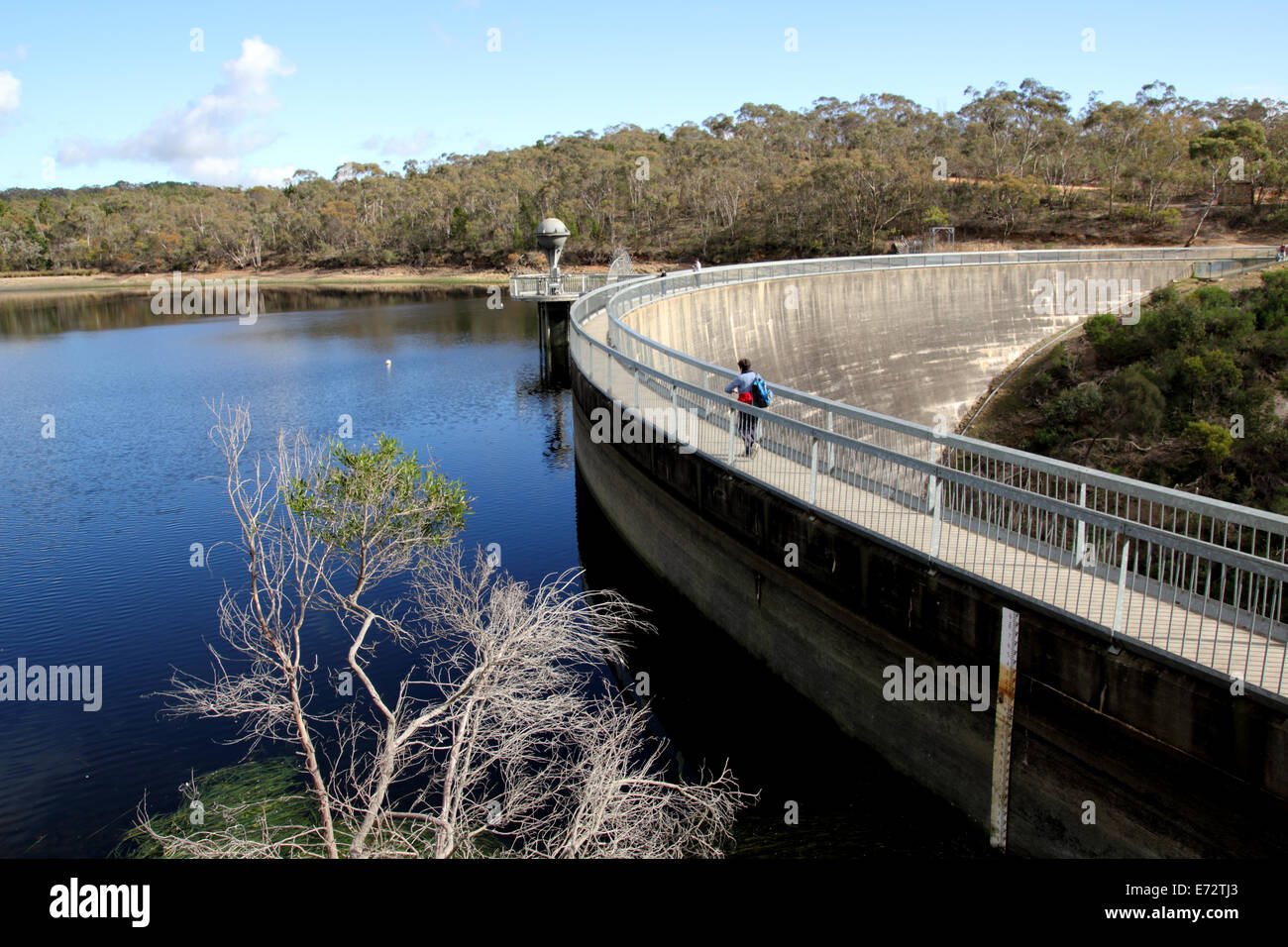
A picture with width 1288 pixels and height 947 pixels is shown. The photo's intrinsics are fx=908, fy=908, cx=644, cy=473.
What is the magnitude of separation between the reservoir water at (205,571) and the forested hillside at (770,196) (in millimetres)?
41804

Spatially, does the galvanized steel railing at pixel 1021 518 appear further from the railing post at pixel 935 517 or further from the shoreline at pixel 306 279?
the shoreline at pixel 306 279

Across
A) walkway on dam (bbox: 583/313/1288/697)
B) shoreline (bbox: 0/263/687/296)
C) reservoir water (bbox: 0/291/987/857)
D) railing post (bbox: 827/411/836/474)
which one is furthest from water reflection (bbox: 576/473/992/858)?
shoreline (bbox: 0/263/687/296)

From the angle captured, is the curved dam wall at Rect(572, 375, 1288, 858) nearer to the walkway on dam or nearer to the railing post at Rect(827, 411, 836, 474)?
the walkway on dam

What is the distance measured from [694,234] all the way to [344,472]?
7935 cm

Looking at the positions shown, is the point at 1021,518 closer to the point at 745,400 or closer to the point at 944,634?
the point at 944,634

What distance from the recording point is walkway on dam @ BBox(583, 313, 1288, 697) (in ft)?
23.2

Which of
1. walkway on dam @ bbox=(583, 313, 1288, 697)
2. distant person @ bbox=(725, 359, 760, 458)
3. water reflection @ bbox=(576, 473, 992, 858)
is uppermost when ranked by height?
distant person @ bbox=(725, 359, 760, 458)

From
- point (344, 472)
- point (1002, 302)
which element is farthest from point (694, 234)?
point (344, 472)

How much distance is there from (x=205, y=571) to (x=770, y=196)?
69.1 metres

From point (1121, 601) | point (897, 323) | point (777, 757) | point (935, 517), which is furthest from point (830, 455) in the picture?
point (897, 323)

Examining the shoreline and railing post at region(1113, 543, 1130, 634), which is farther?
the shoreline

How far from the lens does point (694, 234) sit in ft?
289

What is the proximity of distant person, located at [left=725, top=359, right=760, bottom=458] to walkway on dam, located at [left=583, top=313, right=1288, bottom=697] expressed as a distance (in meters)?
0.19

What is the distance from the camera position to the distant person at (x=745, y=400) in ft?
42.4
